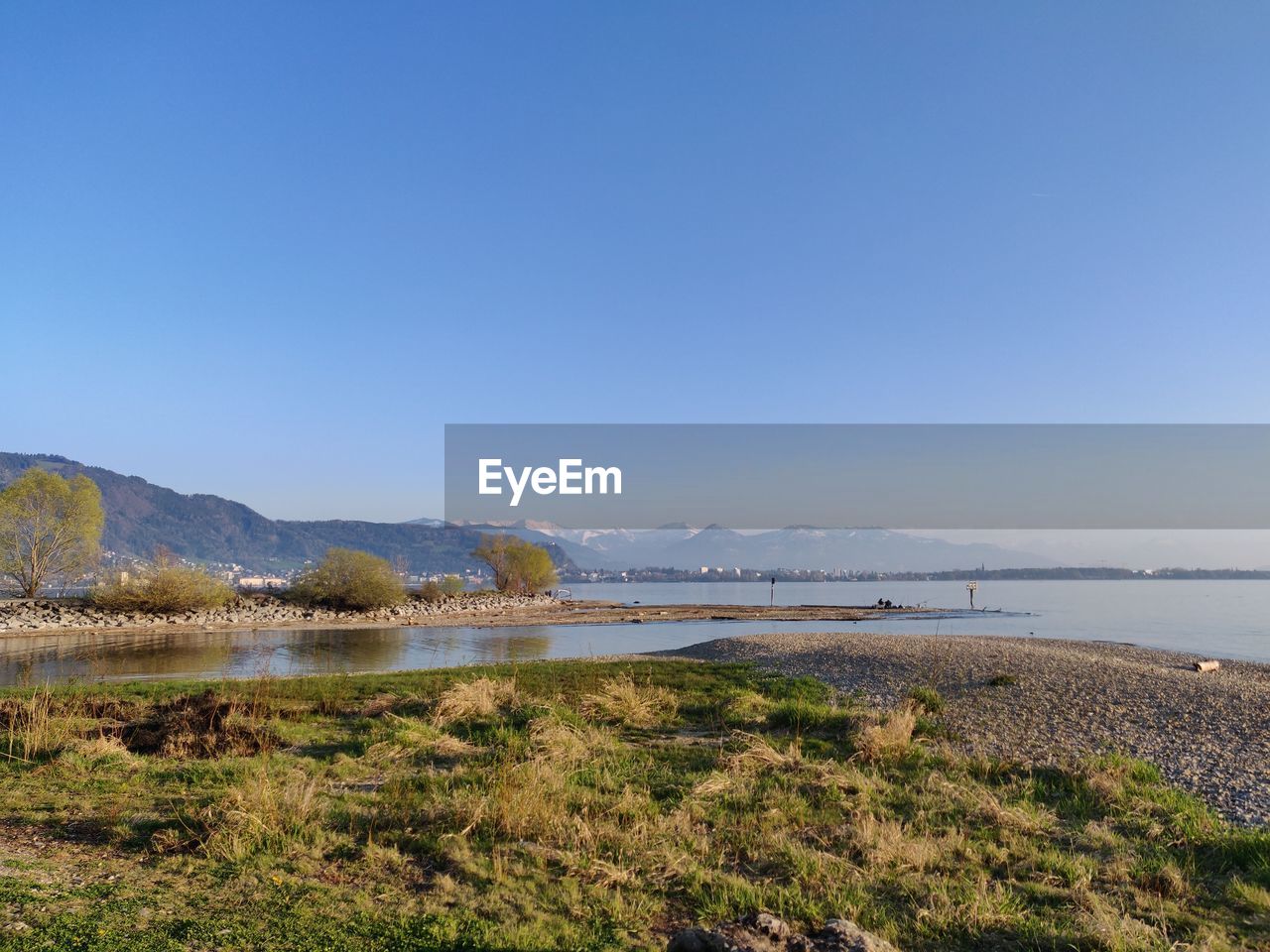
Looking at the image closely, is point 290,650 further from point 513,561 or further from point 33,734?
point 513,561

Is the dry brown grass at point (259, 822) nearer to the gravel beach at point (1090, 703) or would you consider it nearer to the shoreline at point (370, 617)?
the gravel beach at point (1090, 703)

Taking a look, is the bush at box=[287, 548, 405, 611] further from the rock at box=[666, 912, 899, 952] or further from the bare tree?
the rock at box=[666, 912, 899, 952]

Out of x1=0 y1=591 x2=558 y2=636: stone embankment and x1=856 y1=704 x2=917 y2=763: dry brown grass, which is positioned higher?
x1=856 y1=704 x2=917 y2=763: dry brown grass

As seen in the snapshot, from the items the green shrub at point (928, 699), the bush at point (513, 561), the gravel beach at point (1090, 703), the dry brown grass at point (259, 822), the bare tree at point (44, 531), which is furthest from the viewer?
the bush at point (513, 561)

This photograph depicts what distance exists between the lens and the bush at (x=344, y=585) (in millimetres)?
54219

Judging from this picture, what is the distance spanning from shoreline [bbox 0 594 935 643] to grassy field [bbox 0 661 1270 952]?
31.7 metres

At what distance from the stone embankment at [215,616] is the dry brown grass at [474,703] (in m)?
32.3

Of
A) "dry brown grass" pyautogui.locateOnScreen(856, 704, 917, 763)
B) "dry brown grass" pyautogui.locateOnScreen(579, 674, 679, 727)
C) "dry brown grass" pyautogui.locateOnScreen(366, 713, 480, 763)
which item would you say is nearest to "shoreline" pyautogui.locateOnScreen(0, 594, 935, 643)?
"dry brown grass" pyautogui.locateOnScreen(579, 674, 679, 727)

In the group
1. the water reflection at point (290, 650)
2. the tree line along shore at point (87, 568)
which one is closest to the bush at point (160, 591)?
the tree line along shore at point (87, 568)

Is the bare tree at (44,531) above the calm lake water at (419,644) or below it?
above

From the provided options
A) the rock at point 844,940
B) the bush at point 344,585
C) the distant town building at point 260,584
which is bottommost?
the distant town building at point 260,584

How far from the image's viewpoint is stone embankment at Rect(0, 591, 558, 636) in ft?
122

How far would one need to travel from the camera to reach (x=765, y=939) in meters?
3.75

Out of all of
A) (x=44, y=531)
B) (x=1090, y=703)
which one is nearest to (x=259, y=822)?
(x=1090, y=703)
